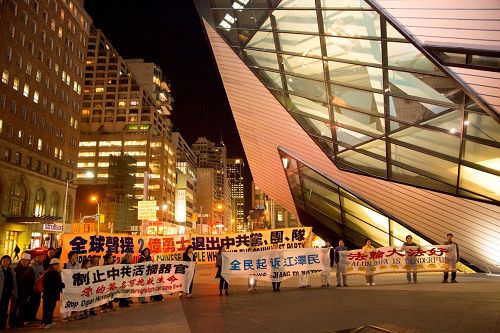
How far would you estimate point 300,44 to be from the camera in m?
15.9

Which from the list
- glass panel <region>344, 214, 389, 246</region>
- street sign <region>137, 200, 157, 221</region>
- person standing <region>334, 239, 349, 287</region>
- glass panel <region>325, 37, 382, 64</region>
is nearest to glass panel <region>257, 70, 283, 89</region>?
glass panel <region>325, 37, 382, 64</region>

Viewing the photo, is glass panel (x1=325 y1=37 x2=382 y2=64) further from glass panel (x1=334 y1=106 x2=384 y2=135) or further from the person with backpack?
the person with backpack

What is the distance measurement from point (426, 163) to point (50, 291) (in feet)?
43.3

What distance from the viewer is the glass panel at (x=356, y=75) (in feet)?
47.1

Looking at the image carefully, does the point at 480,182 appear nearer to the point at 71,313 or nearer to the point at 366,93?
the point at 366,93

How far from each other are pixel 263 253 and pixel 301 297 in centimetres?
284

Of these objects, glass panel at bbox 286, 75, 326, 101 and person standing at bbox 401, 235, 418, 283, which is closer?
person standing at bbox 401, 235, 418, 283

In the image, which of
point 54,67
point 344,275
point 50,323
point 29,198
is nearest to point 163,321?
point 50,323

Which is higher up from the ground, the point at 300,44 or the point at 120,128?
the point at 120,128

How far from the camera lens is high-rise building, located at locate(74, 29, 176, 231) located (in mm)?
127812

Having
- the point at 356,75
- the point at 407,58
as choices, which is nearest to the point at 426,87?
the point at 407,58

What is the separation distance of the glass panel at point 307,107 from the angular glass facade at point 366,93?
5cm

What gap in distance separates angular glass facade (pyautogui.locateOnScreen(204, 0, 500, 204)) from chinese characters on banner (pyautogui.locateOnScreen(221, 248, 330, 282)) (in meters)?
4.78

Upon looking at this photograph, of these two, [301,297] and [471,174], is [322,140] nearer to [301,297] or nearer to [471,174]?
[471,174]
